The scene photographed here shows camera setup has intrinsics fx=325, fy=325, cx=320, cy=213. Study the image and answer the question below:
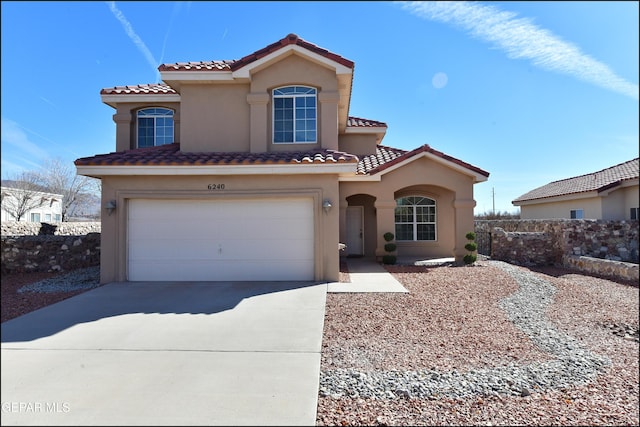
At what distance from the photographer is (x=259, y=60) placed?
10.5m

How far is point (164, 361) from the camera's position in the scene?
4.40 m

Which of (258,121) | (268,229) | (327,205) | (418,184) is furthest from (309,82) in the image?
(418,184)

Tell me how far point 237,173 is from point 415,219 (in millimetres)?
9707

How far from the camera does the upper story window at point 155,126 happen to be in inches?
531

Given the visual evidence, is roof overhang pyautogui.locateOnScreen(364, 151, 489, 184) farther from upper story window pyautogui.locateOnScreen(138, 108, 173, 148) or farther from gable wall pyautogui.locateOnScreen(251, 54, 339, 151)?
upper story window pyautogui.locateOnScreen(138, 108, 173, 148)

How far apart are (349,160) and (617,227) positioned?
6690mm

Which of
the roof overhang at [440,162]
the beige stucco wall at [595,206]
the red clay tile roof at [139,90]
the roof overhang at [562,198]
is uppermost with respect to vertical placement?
the red clay tile roof at [139,90]

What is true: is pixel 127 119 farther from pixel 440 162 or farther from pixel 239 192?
pixel 440 162

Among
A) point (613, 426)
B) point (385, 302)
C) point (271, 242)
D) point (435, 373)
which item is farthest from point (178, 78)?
point (613, 426)

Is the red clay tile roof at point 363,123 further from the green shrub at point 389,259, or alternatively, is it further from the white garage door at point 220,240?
the white garage door at point 220,240

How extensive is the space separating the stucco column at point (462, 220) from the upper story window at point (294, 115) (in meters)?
6.89

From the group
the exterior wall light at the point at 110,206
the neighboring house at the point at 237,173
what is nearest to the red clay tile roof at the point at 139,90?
the neighboring house at the point at 237,173

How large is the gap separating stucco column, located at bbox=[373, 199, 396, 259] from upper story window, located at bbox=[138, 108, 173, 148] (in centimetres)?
919

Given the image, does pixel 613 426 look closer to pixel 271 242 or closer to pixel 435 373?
pixel 435 373
